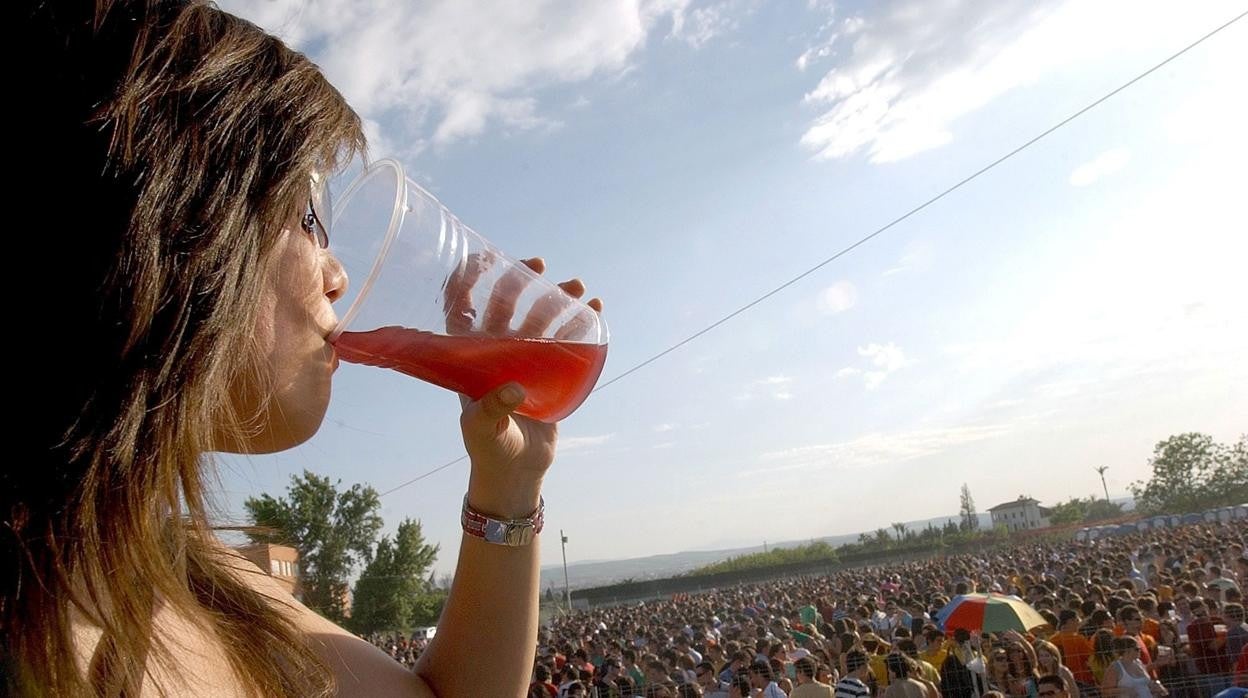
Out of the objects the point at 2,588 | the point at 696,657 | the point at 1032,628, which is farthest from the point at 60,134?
the point at 696,657

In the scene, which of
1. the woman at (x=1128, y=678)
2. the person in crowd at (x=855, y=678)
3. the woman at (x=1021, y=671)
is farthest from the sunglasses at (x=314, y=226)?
the woman at (x=1128, y=678)

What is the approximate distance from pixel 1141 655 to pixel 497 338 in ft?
26.2

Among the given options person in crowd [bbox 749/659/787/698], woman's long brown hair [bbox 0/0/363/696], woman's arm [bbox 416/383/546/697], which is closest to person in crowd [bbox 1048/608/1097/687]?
person in crowd [bbox 749/659/787/698]

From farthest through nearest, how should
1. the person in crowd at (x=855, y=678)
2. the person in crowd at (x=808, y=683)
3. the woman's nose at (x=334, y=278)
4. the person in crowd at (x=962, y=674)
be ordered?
the person in crowd at (x=962, y=674) < the person in crowd at (x=808, y=683) < the person in crowd at (x=855, y=678) < the woman's nose at (x=334, y=278)

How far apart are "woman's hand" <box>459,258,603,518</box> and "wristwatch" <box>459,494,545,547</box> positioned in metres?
0.01

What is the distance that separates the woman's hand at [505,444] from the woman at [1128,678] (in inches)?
289

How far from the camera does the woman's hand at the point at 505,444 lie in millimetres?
1295

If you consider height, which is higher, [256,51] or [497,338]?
[256,51]

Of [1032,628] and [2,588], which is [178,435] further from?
[1032,628]

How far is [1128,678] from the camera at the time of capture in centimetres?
703

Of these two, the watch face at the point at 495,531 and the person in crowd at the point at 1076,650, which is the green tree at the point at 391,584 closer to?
the person in crowd at the point at 1076,650

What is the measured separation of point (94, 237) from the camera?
2.50 feet

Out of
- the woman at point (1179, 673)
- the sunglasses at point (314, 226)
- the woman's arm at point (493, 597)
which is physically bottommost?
the woman at point (1179, 673)

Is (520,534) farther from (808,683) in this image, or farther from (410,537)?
(410,537)
